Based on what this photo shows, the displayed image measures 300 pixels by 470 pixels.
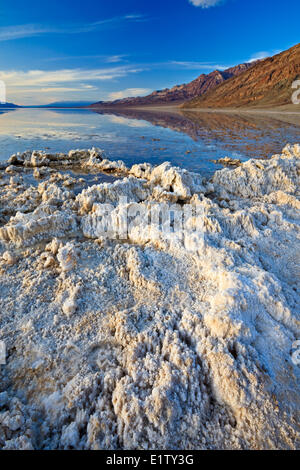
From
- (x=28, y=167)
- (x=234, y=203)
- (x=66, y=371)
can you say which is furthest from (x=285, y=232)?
(x=28, y=167)

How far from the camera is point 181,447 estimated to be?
5.57 feet

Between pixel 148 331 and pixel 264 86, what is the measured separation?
344 ft

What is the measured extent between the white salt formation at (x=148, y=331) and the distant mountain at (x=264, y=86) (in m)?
77.0

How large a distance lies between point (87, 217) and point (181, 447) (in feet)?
10.9

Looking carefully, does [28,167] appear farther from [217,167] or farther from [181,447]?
[181,447]

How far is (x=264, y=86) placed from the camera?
275 feet

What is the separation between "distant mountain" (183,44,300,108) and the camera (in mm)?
72500
